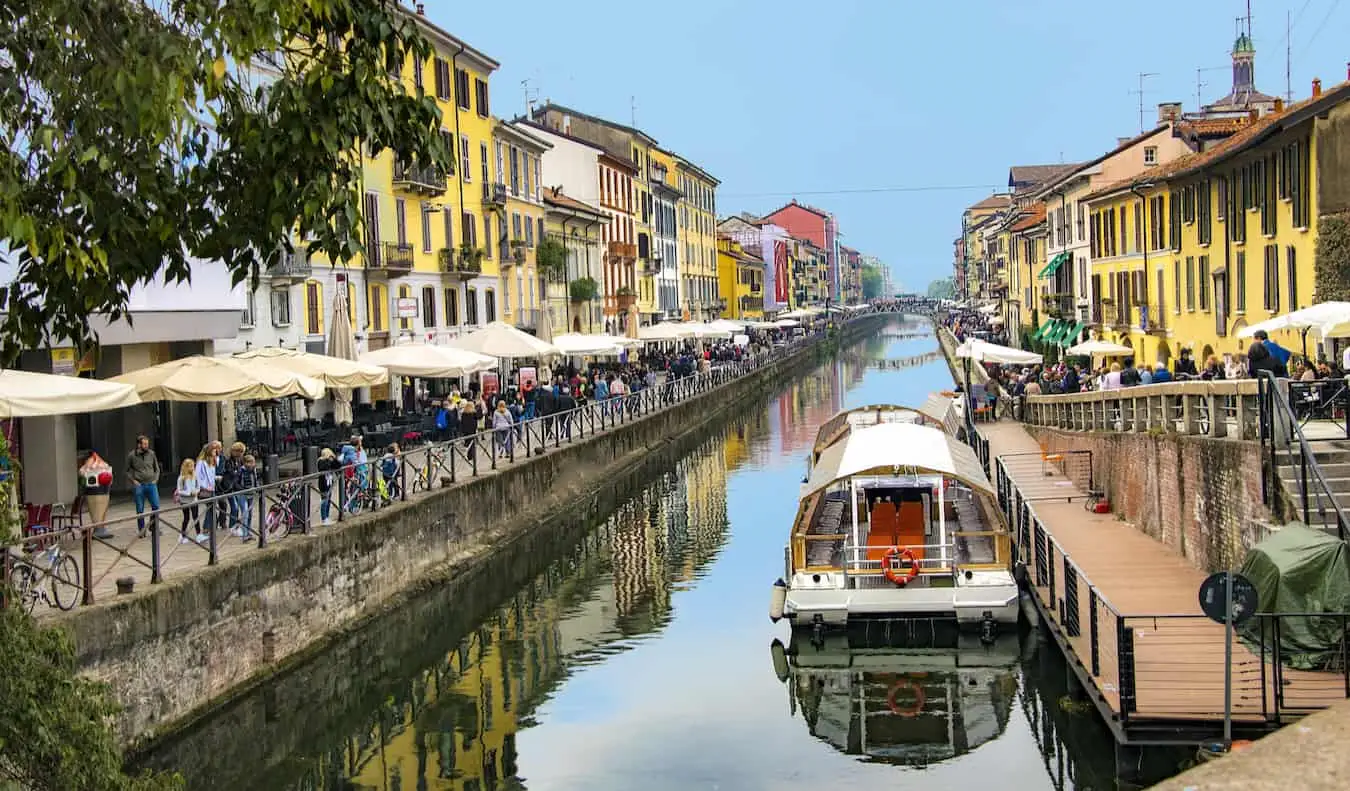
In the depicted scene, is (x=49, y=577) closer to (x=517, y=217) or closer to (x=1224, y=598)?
(x=1224, y=598)

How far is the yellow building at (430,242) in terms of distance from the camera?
35.6 meters

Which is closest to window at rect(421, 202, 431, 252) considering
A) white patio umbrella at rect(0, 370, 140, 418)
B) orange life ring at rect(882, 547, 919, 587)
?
white patio umbrella at rect(0, 370, 140, 418)

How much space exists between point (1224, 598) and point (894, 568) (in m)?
8.54

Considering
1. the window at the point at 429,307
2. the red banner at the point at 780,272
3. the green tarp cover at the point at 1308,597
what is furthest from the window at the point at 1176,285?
the red banner at the point at 780,272

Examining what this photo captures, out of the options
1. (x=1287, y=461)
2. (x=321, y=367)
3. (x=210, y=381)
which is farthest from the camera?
(x=321, y=367)

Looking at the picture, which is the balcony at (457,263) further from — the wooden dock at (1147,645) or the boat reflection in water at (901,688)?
the boat reflection in water at (901,688)

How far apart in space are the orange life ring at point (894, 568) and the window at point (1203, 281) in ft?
70.7

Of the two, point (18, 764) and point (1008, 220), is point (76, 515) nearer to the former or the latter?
point (18, 764)

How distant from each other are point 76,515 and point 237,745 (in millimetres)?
5288

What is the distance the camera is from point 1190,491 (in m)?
19.5

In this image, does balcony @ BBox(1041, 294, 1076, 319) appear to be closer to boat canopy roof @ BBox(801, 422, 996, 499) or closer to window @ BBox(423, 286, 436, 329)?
window @ BBox(423, 286, 436, 329)

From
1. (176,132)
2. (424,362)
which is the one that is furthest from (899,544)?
(176,132)

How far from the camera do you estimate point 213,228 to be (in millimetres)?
9539

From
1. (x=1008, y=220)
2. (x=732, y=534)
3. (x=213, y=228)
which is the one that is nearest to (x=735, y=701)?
(x=213, y=228)
